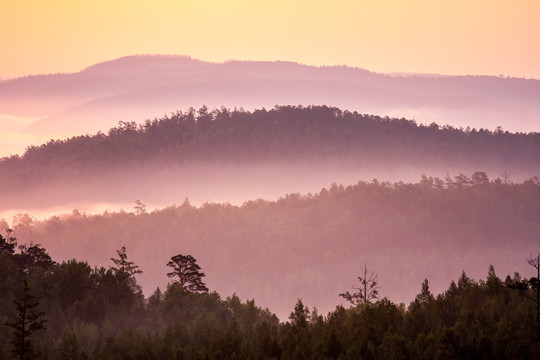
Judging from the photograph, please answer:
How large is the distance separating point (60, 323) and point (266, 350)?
135 ft

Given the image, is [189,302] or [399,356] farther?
[189,302]

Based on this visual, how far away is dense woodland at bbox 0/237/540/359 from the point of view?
10888 centimetres

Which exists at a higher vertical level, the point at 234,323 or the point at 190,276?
the point at 190,276

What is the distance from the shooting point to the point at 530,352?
10519 cm

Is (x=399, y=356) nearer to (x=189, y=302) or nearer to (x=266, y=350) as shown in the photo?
(x=266, y=350)

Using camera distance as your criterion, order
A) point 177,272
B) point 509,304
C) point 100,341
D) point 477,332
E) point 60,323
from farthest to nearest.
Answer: point 177,272 < point 60,323 < point 100,341 < point 509,304 < point 477,332

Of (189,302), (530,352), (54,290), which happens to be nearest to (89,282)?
(54,290)

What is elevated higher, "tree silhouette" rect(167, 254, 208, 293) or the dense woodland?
"tree silhouette" rect(167, 254, 208, 293)

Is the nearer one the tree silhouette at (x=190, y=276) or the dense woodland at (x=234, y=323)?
the dense woodland at (x=234, y=323)

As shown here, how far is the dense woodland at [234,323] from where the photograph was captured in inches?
4286

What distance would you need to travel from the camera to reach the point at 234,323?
429 feet

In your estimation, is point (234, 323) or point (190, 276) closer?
point (234, 323)

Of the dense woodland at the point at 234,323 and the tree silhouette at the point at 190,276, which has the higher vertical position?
the tree silhouette at the point at 190,276

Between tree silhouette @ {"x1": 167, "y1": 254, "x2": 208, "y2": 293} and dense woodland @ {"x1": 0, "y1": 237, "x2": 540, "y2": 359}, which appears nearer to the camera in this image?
dense woodland @ {"x1": 0, "y1": 237, "x2": 540, "y2": 359}
